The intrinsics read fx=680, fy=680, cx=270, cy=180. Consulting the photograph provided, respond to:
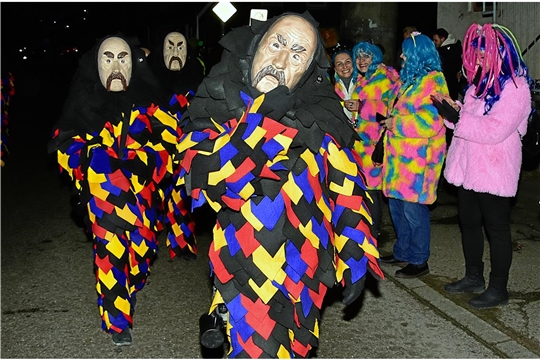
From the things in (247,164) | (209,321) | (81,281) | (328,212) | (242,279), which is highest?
(247,164)

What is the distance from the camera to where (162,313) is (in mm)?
4762

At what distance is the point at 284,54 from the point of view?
291 cm

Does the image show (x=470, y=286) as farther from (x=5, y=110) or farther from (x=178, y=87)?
(x=5, y=110)

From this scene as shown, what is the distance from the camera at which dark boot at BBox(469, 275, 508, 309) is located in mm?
4645

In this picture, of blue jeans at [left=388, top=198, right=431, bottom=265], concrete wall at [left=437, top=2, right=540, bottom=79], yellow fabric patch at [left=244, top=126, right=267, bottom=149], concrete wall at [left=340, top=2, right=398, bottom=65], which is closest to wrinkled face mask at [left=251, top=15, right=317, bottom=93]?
yellow fabric patch at [left=244, top=126, right=267, bottom=149]

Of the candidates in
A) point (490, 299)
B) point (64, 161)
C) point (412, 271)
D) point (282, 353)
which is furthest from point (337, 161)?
point (412, 271)

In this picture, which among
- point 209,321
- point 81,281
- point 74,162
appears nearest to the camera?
point 209,321

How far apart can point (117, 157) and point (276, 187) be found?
64.8 inches

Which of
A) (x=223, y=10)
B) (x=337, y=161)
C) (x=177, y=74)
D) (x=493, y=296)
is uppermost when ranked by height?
(x=223, y=10)

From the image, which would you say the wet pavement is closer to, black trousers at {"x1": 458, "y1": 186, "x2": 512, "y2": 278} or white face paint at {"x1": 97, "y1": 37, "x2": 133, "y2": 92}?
black trousers at {"x1": 458, "y1": 186, "x2": 512, "y2": 278}

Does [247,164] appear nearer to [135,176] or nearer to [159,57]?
[135,176]

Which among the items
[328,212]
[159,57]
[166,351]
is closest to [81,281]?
[166,351]

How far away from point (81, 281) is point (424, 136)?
2911 millimetres

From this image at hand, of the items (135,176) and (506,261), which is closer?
(135,176)
